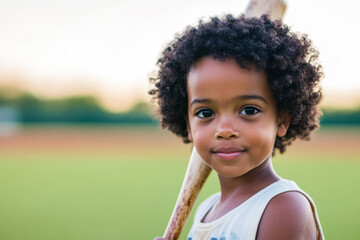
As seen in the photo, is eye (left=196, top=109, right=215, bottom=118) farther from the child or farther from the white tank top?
the white tank top

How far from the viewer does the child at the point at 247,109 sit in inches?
69.9

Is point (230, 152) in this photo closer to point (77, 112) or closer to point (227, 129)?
point (227, 129)

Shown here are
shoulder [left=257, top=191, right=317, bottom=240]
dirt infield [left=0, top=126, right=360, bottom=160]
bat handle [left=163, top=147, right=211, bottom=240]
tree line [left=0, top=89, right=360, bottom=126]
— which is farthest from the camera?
tree line [left=0, top=89, right=360, bottom=126]

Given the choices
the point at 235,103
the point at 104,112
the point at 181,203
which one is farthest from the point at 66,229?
the point at 104,112

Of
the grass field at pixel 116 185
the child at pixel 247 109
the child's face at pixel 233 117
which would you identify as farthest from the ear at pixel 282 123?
the grass field at pixel 116 185

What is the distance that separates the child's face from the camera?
181 cm

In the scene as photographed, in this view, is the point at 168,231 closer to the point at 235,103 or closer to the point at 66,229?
the point at 235,103

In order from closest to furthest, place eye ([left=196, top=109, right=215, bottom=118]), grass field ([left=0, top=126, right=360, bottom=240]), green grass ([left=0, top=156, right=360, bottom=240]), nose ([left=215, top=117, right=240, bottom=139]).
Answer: nose ([left=215, top=117, right=240, bottom=139]) < eye ([left=196, top=109, right=215, bottom=118]) < green grass ([left=0, top=156, right=360, bottom=240]) < grass field ([left=0, top=126, right=360, bottom=240])

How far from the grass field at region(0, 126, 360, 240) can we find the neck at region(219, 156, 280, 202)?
155 inches

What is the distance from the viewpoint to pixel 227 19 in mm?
2082

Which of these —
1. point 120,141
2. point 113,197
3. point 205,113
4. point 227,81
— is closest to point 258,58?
point 227,81

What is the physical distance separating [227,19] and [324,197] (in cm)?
754

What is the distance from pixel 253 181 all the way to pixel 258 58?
51 centimetres

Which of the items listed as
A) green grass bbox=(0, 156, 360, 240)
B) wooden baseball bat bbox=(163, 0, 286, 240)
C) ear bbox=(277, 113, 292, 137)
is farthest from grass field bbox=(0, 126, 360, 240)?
ear bbox=(277, 113, 292, 137)
